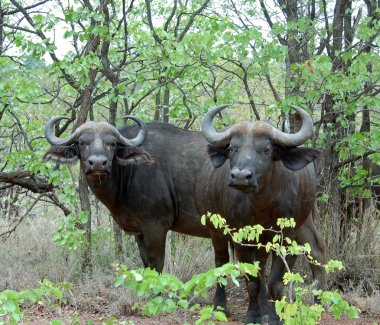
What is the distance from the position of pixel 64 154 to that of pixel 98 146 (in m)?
0.56

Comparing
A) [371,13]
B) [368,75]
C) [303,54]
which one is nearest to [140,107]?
[303,54]

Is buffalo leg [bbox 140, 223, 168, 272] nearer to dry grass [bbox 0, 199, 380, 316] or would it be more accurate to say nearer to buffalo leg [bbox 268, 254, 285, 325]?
dry grass [bbox 0, 199, 380, 316]

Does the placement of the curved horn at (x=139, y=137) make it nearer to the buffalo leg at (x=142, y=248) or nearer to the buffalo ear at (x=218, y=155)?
the buffalo leg at (x=142, y=248)

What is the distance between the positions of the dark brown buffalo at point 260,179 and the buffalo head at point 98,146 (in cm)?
112

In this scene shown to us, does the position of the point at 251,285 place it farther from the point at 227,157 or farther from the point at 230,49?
the point at 230,49

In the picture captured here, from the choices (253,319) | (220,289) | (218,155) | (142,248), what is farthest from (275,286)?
(142,248)

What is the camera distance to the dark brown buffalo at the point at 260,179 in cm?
616

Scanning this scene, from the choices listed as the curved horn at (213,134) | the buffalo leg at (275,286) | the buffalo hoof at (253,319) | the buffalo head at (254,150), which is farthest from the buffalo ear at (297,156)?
the buffalo hoof at (253,319)

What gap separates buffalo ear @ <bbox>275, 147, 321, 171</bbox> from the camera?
6504 mm

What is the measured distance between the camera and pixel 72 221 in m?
8.23

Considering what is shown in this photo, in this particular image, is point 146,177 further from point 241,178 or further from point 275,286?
point 241,178

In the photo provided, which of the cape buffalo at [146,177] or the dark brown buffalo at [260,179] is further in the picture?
the cape buffalo at [146,177]

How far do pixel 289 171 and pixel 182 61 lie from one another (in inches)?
79.8

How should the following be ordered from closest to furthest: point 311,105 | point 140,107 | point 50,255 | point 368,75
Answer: point 368,75, point 311,105, point 50,255, point 140,107
